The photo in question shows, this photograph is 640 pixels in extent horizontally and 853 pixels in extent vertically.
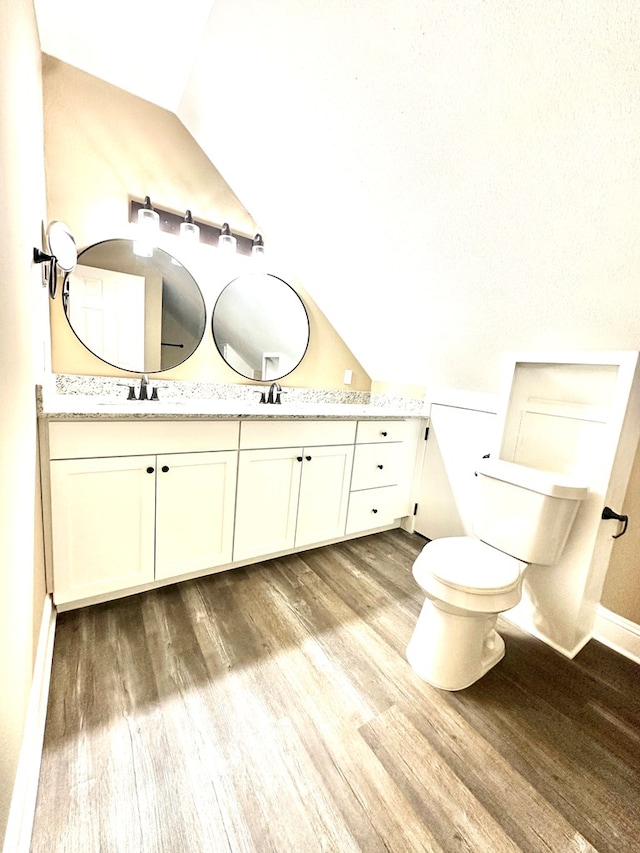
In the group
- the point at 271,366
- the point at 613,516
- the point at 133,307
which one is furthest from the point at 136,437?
the point at 613,516

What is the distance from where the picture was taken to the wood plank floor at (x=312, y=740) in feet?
2.85

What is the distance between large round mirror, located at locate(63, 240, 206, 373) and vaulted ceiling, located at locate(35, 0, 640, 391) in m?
0.66

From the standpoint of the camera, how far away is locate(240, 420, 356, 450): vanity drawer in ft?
5.59

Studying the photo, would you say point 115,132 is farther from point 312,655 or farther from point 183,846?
point 183,846

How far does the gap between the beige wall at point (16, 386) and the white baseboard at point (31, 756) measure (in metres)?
0.06

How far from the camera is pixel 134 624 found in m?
1.46

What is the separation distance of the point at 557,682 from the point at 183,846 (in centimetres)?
133

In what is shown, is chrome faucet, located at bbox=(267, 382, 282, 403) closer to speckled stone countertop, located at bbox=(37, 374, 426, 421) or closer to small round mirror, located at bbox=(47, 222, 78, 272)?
speckled stone countertop, located at bbox=(37, 374, 426, 421)

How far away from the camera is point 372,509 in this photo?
2.28 meters

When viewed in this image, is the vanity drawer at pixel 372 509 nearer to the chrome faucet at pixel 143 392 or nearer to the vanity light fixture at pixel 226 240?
→ the chrome faucet at pixel 143 392

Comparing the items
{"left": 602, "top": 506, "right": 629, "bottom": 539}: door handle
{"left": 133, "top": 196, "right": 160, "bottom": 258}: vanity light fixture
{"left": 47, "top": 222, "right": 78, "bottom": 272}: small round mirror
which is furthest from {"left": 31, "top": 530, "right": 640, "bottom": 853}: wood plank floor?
{"left": 133, "top": 196, "right": 160, "bottom": 258}: vanity light fixture

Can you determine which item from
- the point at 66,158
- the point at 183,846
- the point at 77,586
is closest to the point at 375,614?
the point at 183,846

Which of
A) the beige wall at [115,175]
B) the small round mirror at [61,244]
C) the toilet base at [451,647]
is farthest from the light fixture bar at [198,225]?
the toilet base at [451,647]

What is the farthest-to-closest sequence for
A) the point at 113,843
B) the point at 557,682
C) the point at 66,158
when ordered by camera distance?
the point at 66,158
the point at 557,682
the point at 113,843
